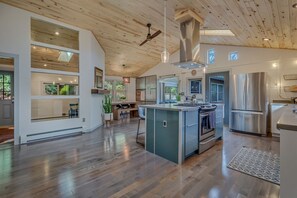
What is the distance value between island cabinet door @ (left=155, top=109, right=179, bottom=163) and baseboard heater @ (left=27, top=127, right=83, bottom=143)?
2855 millimetres

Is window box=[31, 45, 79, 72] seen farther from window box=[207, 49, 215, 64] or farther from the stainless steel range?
window box=[207, 49, 215, 64]

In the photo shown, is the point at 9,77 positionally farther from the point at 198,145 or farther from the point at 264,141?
the point at 264,141

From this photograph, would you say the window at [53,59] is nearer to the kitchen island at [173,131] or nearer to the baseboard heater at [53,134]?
the baseboard heater at [53,134]

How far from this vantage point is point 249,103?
191 inches

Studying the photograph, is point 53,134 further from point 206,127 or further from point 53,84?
point 206,127

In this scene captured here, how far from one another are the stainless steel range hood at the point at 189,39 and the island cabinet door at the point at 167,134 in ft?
4.18

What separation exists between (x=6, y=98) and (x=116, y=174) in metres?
5.92

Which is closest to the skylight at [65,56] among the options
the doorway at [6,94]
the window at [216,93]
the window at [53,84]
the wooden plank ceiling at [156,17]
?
the window at [53,84]

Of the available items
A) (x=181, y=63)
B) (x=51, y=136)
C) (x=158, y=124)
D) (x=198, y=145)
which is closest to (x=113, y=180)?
(x=158, y=124)

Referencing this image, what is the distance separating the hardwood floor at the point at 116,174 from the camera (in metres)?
1.96

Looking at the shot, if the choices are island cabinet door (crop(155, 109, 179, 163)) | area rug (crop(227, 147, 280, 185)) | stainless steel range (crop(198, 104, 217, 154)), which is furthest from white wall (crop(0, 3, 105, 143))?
area rug (crop(227, 147, 280, 185))

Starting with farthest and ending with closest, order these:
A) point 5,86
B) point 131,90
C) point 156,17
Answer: point 131,90, point 5,86, point 156,17

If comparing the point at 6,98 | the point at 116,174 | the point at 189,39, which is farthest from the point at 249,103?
the point at 6,98

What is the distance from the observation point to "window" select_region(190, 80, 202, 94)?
6.93 m
